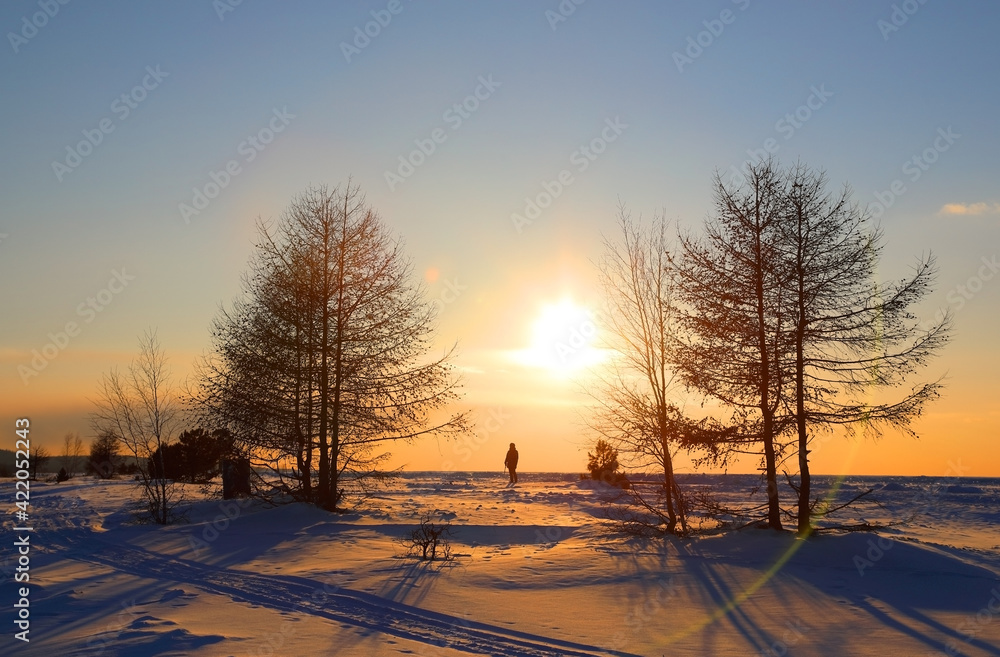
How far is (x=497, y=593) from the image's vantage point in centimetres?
Answer: 1092

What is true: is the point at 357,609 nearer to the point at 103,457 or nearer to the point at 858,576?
the point at 858,576

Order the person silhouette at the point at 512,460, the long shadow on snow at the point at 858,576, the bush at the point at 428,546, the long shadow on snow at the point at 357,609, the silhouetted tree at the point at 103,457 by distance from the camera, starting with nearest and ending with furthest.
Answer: the long shadow on snow at the point at 357,609 → the long shadow on snow at the point at 858,576 → the bush at the point at 428,546 → the person silhouette at the point at 512,460 → the silhouetted tree at the point at 103,457

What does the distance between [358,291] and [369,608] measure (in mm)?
12724

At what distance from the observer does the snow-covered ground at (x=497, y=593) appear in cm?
816

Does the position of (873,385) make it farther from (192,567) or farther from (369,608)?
(192,567)

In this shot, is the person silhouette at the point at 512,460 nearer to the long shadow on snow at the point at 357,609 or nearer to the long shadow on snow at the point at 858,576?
the long shadow on snow at the point at 858,576


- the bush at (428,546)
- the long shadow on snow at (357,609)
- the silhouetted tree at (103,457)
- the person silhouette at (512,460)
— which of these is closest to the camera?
the long shadow on snow at (357,609)

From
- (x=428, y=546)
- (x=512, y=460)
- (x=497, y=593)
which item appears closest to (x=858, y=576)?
(x=497, y=593)

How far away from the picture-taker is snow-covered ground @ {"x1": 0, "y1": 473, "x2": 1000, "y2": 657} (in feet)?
26.8

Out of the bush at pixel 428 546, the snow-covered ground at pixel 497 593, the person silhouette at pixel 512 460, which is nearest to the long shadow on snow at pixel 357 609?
the snow-covered ground at pixel 497 593

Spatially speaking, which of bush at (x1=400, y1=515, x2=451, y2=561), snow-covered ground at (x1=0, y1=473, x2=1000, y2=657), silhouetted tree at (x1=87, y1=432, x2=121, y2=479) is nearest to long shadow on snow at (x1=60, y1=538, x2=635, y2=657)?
snow-covered ground at (x1=0, y1=473, x2=1000, y2=657)

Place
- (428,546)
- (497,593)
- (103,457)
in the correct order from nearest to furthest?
(497,593) < (428,546) < (103,457)

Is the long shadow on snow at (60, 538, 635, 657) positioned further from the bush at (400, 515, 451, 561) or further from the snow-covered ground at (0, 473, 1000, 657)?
the bush at (400, 515, 451, 561)

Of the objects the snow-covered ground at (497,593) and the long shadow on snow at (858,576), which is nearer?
the snow-covered ground at (497,593)
